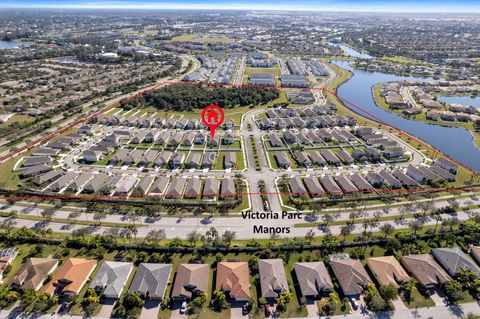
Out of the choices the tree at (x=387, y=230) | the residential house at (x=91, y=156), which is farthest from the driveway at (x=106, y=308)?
the residential house at (x=91, y=156)

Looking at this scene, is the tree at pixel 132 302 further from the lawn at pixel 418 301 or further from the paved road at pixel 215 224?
the lawn at pixel 418 301

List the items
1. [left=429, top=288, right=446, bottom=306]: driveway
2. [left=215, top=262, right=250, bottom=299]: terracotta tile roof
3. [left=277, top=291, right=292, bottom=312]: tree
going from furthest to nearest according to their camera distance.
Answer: [left=215, top=262, right=250, bottom=299]: terracotta tile roof < [left=429, top=288, right=446, bottom=306]: driveway < [left=277, top=291, right=292, bottom=312]: tree

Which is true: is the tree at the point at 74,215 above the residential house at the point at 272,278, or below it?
above

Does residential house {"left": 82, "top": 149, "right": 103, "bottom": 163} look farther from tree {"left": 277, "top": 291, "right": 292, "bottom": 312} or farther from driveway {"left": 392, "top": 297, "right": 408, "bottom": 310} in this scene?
driveway {"left": 392, "top": 297, "right": 408, "bottom": 310}

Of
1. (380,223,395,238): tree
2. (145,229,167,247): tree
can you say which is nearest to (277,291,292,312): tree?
(380,223,395,238): tree

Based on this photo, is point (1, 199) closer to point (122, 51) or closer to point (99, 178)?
point (99, 178)

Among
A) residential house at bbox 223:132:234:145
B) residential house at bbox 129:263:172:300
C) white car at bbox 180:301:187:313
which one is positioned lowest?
white car at bbox 180:301:187:313
